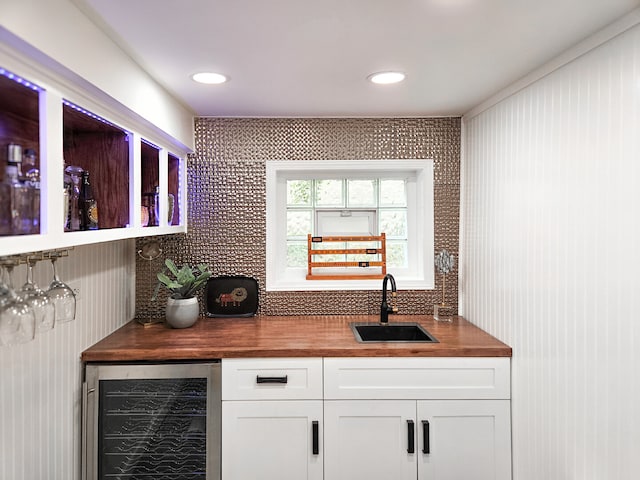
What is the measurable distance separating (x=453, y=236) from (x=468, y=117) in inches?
28.8

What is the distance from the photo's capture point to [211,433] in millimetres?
2064

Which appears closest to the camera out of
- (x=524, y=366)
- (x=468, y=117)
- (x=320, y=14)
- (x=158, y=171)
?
(x=320, y=14)

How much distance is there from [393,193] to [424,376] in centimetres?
129

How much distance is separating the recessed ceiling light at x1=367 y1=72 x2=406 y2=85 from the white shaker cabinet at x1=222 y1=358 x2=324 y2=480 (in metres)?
1.39

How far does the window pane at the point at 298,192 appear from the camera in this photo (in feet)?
9.66

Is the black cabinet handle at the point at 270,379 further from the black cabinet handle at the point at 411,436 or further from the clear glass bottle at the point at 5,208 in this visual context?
the clear glass bottle at the point at 5,208

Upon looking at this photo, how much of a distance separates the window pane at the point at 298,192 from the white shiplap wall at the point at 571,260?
3.82 feet

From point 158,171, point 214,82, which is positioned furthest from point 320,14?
point 158,171

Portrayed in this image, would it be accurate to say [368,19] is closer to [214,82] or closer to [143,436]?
[214,82]

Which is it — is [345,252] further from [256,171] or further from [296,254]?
[256,171]

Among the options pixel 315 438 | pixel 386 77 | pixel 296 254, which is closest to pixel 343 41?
pixel 386 77

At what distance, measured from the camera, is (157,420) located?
2076mm

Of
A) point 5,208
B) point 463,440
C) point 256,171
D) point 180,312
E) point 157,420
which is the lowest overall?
point 463,440

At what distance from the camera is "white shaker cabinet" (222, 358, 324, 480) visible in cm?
207
